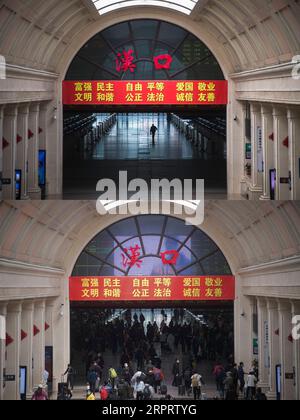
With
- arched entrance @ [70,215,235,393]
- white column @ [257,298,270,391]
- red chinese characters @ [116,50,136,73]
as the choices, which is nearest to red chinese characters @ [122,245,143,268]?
arched entrance @ [70,215,235,393]

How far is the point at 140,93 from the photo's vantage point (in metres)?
35.5

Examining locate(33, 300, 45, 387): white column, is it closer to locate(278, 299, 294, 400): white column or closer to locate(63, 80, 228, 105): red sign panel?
locate(63, 80, 228, 105): red sign panel

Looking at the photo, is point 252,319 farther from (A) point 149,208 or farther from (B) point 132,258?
(A) point 149,208

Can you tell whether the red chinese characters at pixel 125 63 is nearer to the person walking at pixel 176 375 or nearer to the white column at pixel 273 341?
the white column at pixel 273 341

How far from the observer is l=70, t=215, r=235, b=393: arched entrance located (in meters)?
38.1

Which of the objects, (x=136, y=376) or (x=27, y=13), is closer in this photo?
(x=27, y=13)

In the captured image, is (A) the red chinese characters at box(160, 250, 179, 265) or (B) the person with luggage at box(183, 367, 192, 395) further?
(A) the red chinese characters at box(160, 250, 179, 265)

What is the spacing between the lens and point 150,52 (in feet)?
123

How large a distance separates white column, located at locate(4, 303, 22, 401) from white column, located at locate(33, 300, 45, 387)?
13.7 feet

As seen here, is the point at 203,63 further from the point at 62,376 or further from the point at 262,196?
the point at 62,376

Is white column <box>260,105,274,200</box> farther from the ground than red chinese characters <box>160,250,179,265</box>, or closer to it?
farther from the ground
